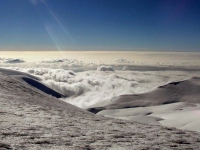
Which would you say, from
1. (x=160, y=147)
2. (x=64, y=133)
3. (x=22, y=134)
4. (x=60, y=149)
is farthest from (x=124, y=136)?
(x=22, y=134)

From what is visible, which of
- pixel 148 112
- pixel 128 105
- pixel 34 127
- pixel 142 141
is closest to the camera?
pixel 142 141

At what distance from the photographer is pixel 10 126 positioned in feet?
27.0

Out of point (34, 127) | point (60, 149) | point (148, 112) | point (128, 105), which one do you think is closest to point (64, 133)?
point (34, 127)

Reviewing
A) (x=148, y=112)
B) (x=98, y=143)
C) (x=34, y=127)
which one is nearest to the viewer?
(x=98, y=143)

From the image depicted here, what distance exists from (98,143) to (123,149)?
0.95 m

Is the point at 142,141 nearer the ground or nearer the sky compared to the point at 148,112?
nearer the ground

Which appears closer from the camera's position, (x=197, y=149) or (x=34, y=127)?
(x=197, y=149)

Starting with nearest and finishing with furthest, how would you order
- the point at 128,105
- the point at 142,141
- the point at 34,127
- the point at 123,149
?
the point at 123,149 < the point at 142,141 < the point at 34,127 < the point at 128,105

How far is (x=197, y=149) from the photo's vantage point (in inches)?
301

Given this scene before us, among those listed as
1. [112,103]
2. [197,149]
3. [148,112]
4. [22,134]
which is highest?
[112,103]

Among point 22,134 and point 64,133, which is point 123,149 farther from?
point 22,134

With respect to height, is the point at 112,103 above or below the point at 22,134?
above

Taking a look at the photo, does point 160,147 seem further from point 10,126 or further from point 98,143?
point 10,126

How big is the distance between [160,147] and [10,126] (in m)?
5.72
